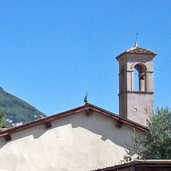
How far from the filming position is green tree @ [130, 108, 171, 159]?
2748 centimetres

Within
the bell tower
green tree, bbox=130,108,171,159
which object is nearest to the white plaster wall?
green tree, bbox=130,108,171,159

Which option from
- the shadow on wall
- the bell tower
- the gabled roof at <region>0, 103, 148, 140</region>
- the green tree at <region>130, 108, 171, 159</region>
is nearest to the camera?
the green tree at <region>130, 108, 171, 159</region>

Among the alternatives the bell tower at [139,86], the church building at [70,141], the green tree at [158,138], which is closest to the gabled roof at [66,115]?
the church building at [70,141]

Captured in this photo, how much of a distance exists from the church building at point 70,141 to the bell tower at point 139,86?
8.27 meters

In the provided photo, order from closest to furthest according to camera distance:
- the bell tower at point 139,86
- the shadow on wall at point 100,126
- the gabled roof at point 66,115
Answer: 1. the gabled roof at point 66,115
2. the shadow on wall at point 100,126
3. the bell tower at point 139,86

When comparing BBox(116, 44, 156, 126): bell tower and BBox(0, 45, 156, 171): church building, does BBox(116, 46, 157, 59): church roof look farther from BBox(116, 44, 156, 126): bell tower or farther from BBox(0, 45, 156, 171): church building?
BBox(0, 45, 156, 171): church building

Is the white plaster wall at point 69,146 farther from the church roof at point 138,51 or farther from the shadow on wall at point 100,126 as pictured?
the church roof at point 138,51

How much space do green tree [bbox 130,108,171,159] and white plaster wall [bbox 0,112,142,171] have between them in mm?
1431

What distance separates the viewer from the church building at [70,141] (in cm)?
2831

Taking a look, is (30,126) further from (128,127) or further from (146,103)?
(146,103)

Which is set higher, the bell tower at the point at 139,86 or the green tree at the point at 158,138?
the bell tower at the point at 139,86

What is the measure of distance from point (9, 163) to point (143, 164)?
12.4 meters

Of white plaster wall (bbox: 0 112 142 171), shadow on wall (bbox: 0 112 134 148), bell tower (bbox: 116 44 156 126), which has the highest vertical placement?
bell tower (bbox: 116 44 156 126)

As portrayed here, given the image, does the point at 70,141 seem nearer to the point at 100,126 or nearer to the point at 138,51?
the point at 100,126
